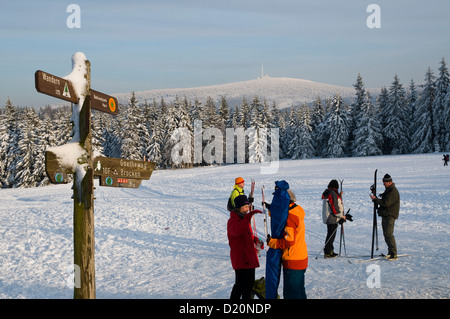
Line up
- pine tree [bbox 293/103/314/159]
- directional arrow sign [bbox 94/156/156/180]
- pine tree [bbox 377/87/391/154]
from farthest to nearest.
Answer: pine tree [bbox 293/103/314/159] < pine tree [bbox 377/87/391/154] < directional arrow sign [bbox 94/156/156/180]

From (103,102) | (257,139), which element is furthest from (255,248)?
(257,139)

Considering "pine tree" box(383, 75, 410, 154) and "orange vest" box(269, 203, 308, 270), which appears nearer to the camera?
"orange vest" box(269, 203, 308, 270)

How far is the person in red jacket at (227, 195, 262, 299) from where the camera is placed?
5.84 m

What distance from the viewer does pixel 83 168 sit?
534 cm

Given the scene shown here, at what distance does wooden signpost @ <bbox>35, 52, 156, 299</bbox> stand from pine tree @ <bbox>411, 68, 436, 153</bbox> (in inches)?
2327

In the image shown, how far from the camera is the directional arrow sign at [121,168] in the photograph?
5566 mm

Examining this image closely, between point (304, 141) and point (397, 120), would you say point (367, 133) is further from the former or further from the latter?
point (304, 141)

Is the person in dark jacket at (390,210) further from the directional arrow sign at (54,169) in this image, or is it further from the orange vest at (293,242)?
the directional arrow sign at (54,169)

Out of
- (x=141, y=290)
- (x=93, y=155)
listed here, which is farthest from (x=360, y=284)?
(x=93, y=155)

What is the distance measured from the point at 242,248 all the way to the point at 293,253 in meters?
0.89

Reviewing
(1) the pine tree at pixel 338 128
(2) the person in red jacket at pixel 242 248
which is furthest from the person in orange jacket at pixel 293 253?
(1) the pine tree at pixel 338 128

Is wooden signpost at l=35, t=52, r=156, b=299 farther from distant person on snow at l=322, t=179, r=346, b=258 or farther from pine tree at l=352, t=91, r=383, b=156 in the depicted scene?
pine tree at l=352, t=91, r=383, b=156

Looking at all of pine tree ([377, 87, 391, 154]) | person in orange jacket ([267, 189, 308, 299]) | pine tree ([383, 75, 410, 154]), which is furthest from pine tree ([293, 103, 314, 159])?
person in orange jacket ([267, 189, 308, 299])

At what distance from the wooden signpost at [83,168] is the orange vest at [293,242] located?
2662 mm
